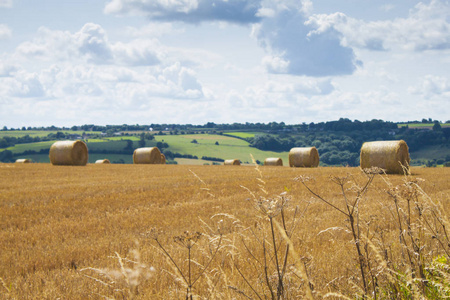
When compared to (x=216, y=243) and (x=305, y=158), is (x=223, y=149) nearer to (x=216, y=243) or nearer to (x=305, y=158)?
(x=305, y=158)

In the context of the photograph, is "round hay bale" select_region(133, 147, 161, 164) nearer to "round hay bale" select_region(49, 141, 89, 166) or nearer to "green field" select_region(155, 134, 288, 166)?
"round hay bale" select_region(49, 141, 89, 166)

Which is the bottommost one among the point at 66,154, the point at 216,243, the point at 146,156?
the point at 146,156

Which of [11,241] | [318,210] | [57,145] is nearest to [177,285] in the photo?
[11,241]

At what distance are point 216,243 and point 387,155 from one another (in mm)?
19430

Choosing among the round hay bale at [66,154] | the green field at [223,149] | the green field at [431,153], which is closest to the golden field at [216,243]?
the round hay bale at [66,154]

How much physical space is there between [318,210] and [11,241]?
23.7 feet

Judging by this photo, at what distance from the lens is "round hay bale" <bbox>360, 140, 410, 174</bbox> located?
22016 mm

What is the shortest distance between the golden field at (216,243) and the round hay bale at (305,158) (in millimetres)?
16684

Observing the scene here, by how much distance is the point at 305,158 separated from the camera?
3177cm

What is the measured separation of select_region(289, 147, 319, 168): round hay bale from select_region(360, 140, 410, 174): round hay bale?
8.57 m

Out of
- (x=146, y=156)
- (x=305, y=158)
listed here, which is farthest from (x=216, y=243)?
(x=146, y=156)

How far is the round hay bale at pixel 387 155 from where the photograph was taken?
22.0 m

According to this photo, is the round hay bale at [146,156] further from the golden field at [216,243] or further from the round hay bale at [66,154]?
the golden field at [216,243]

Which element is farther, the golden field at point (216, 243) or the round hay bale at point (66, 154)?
the round hay bale at point (66, 154)
